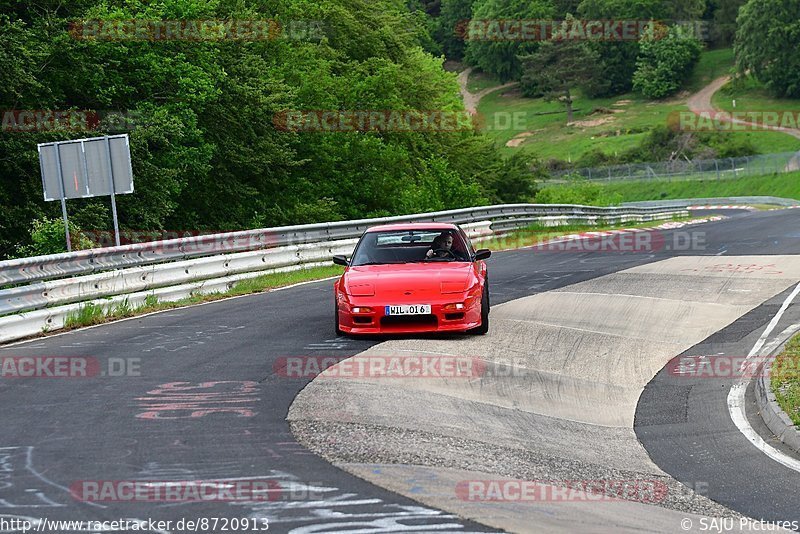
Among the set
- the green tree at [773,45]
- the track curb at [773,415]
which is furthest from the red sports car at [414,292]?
the green tree at [773,45]

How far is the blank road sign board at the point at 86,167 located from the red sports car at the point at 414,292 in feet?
20.7

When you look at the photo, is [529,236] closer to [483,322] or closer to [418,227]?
[418,227]

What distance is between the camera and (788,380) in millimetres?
11266

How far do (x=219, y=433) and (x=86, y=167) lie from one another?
38.0ft

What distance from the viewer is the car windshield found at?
14.3 m

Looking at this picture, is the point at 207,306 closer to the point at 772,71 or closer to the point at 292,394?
the point at 292,394

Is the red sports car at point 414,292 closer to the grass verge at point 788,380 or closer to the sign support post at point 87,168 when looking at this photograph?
the grass verge at point 788,380

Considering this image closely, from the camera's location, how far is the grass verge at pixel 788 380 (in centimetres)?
1003

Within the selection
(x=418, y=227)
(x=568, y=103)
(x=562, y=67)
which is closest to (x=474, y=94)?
(x=562, y=67)

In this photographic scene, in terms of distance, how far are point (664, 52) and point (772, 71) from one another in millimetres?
18173

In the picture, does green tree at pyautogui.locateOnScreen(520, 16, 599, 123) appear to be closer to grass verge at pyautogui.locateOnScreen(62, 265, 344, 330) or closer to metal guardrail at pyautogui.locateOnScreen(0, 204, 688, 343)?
metal guardrail at pyautogui.locateOnScreen(0, 204, 688, 343)

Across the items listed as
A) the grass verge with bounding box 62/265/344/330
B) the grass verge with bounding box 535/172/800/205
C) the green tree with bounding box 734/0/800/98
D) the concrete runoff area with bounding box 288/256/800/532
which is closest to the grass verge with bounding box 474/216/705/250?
the grass verge with bounding box 62/265/344/330

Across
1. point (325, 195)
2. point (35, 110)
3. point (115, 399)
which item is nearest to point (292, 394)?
point (115, 399)

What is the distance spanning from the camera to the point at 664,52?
141 m
